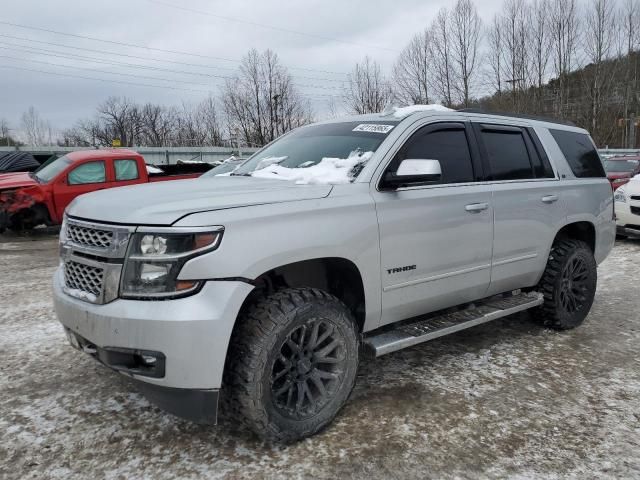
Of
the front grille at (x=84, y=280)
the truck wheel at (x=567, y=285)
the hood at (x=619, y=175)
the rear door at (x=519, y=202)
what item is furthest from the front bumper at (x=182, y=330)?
the hood at (x=619, y=175)

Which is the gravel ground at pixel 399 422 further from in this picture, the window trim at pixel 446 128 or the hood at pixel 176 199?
the window trim at pixel 446 128

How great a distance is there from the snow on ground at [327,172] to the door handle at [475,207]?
2.69 feet

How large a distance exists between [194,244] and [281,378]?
35.3 inches

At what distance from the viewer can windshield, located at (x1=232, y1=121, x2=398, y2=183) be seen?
10.7ft

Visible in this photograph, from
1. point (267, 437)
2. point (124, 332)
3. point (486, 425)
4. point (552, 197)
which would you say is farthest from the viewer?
point (552, 197)

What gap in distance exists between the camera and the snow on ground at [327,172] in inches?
125

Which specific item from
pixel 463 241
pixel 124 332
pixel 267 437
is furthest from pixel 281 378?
pixel 463 241

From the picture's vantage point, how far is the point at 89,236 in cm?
266

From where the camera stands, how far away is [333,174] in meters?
3.21

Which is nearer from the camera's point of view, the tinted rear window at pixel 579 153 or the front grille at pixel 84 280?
the front grille at pixel 84 280

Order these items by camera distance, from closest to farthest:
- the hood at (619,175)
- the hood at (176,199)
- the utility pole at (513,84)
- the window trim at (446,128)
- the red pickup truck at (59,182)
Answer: the hood at (176,199), the window trim at (446,128), the red pickup truck at (59,182), the hood at (619,175), the utility pole at (513,84)

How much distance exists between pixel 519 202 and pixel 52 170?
32.1 ft

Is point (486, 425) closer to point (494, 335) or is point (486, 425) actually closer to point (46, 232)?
point (494, 335)

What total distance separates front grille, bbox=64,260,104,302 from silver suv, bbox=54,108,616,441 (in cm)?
1
